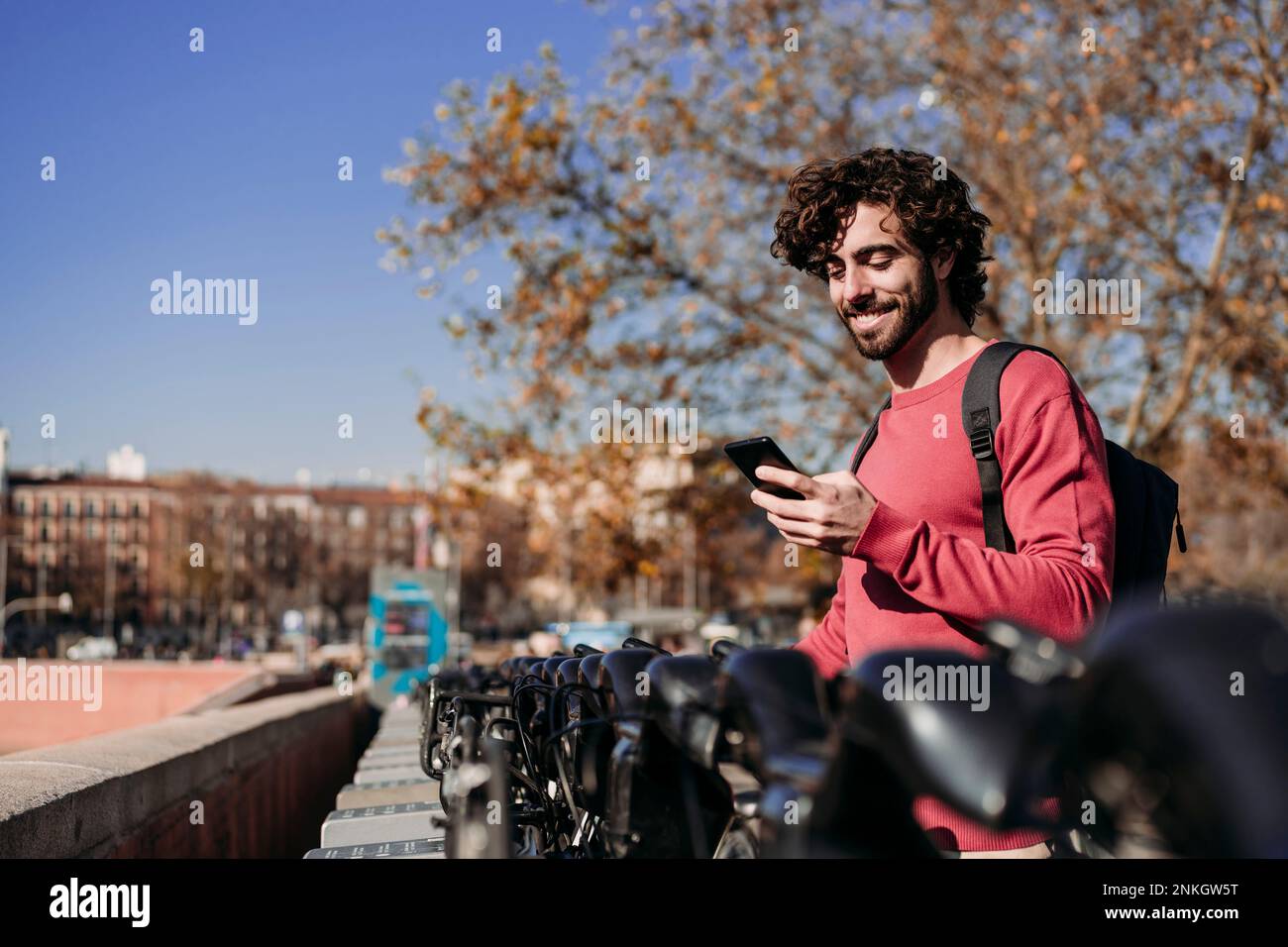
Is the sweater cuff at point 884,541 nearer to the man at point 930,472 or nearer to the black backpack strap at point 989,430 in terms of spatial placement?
the man at point 930,472

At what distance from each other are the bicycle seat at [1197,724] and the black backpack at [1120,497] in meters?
0.83

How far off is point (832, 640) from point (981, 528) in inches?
23.2

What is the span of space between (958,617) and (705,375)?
12899mm

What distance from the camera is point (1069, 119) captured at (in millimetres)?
13562

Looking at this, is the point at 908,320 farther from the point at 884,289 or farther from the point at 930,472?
the point at 930,472

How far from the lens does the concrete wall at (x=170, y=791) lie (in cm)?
312

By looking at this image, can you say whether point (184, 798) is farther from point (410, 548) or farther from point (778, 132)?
point (410, 548)

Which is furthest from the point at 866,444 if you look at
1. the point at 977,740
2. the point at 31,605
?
the point at 31,605

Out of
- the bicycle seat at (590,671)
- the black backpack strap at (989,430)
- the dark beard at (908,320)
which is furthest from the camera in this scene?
the bicycle seat at (590,671)

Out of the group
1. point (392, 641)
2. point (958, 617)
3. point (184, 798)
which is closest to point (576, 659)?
point (958, 617)

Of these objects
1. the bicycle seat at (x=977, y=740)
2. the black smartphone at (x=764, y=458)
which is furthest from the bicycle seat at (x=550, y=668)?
the bicycle seat at (x=977, y=740)

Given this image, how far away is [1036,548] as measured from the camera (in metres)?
2.16

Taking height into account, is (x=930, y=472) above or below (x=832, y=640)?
above
